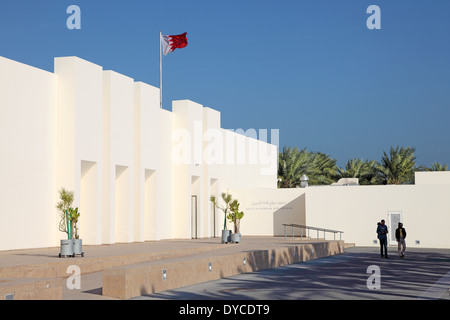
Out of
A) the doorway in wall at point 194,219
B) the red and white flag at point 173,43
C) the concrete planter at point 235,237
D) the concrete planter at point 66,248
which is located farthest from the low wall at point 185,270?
the red and white flag at point 173,43

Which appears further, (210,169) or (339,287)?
(210,169)

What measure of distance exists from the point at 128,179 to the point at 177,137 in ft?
20.2

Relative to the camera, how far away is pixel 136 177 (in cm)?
3200

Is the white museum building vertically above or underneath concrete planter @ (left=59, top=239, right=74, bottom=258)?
above

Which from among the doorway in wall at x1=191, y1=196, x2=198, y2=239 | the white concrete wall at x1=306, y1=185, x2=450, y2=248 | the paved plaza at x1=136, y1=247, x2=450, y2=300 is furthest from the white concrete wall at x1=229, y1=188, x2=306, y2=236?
the paved plaza at x1=136, y1=247, x2=450, y2=300

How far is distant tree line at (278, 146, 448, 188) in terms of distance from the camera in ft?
174

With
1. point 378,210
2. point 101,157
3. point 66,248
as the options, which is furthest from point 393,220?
point 66,248

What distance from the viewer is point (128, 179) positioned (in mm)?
31031

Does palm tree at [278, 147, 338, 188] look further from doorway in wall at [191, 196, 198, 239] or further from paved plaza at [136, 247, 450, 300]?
paved plaza at [136, 247, 450, 300]

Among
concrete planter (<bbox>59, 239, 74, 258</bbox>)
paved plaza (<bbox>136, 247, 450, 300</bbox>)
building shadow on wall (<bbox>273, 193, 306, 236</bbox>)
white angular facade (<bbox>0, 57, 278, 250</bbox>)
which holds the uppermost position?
white angular facade (<bbox>0, 57, 278, 250</bbox>)

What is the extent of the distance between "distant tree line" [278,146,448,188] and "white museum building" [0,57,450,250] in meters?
7.33

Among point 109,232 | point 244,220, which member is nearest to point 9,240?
point 109,232
